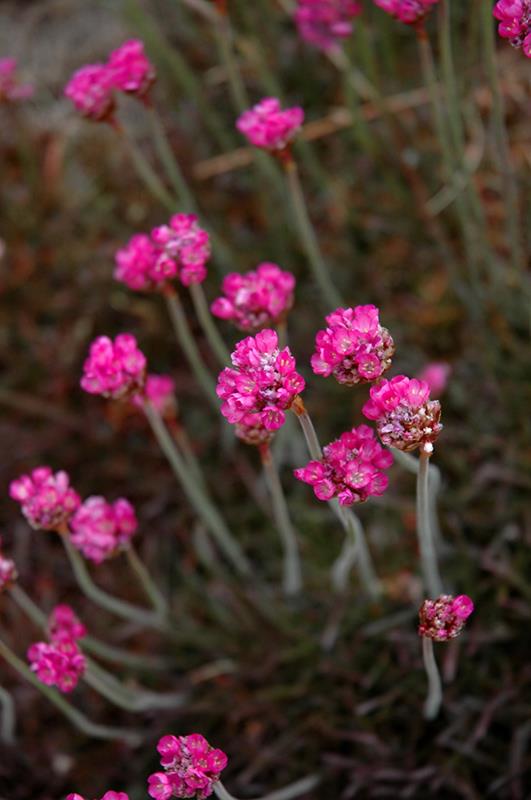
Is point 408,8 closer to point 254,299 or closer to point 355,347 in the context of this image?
point 254,299

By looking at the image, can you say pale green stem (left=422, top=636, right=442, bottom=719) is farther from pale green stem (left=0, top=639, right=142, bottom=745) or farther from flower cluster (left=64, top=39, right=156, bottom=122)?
flower cluster (left=64, top=39, right=156, bottom=122)

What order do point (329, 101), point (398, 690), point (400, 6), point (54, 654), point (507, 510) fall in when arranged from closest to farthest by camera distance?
1. point (54, 654)
2. point (400, 6)
3. point (398, 690)
4. point (507, 510)
5. point (329, 101)

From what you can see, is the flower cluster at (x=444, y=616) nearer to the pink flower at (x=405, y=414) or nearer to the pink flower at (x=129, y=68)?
the pink flower at (x=405, y=414)

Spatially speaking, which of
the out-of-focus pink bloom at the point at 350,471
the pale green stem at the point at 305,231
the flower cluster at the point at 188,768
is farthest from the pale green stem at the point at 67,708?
the pale green stem at the point at 305,231

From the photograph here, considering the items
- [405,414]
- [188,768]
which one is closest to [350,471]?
[405,414]

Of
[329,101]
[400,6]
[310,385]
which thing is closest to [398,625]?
[310,385]

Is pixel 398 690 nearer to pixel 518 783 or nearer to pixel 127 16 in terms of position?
pixel 518 783
